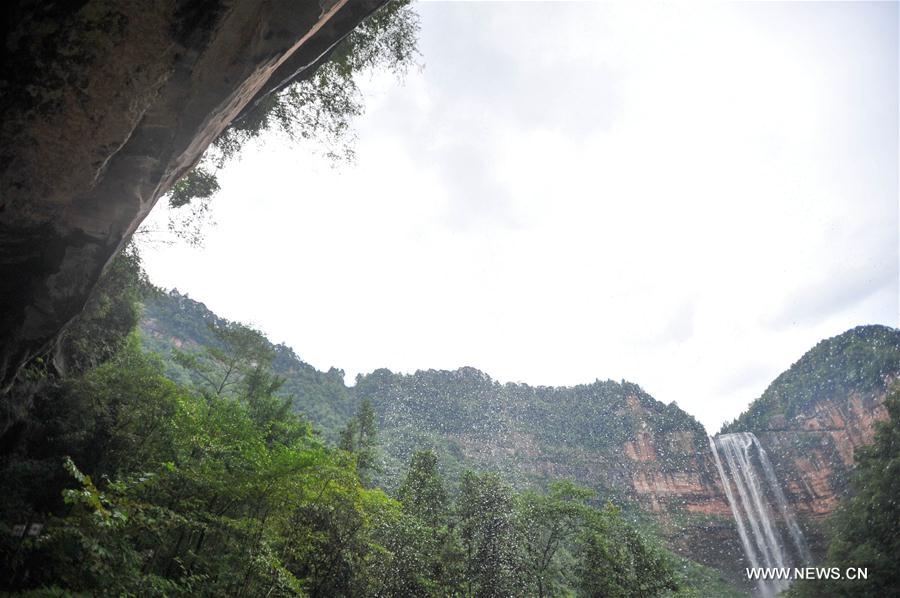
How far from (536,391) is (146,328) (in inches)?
3113

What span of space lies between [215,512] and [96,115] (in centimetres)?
794

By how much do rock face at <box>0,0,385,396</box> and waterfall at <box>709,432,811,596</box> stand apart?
6801cm

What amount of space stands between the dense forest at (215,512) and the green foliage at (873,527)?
9316mm

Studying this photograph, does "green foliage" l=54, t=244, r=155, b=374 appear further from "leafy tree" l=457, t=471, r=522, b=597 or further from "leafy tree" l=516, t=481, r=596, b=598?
"leafy tree" l=516, t=481, r=596, b=598

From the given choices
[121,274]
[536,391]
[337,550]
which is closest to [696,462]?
[536,391]

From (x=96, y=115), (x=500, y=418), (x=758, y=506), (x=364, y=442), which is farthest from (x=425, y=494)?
(x=500, y=418)

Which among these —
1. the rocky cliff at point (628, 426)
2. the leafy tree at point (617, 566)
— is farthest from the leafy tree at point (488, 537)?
the rocky cliff at point (628, 426)

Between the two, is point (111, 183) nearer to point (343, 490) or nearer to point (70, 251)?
point (70, 251)

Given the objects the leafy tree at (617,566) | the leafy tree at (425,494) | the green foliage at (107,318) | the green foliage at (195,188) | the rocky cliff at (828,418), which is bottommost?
the leafy tree at (617,566)

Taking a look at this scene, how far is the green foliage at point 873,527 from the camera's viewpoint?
16422 mm

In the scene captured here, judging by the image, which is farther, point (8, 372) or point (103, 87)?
point (8, 372)

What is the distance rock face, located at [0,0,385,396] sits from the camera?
144 inches

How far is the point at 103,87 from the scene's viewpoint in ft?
13.1

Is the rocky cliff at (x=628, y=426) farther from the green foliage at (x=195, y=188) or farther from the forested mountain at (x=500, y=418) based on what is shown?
the green foliage at (x=195, y=188)
